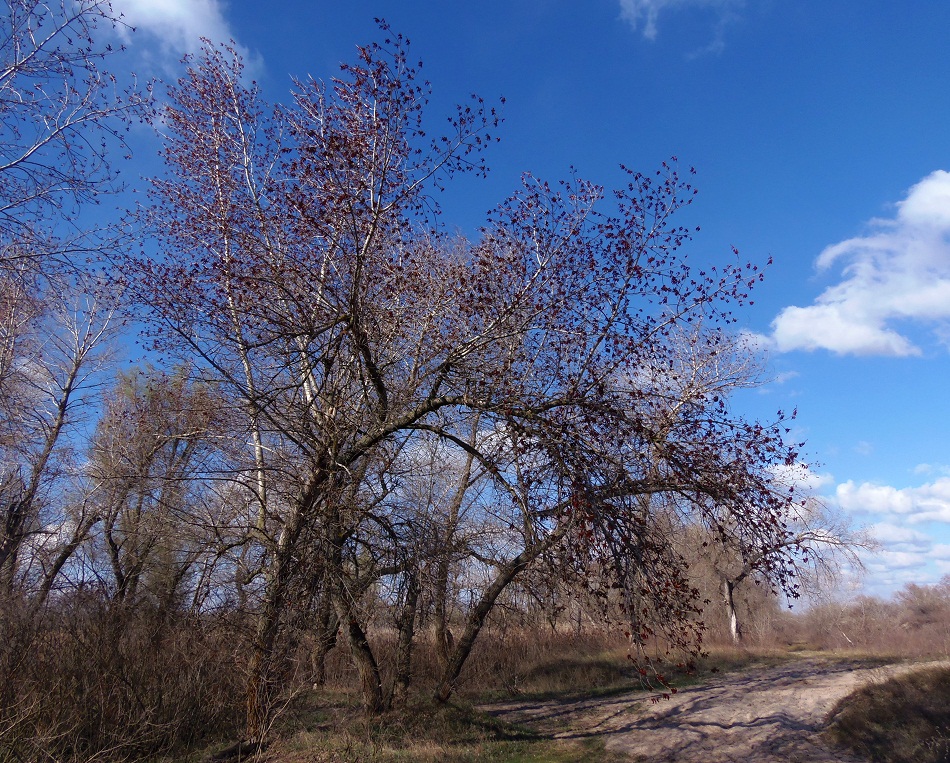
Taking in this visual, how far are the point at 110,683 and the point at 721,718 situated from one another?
12.8m

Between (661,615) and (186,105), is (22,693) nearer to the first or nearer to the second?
(661,615)

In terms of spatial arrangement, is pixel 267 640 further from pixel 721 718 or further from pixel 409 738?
pixel 721 718

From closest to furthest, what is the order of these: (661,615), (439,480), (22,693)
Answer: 1. (661,615)
2. (22,693)
3. (439,480)

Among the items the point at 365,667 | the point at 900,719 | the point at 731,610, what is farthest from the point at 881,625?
the point at 365,667

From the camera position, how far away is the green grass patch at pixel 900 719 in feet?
37.9

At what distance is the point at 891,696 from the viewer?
13922 millimetres

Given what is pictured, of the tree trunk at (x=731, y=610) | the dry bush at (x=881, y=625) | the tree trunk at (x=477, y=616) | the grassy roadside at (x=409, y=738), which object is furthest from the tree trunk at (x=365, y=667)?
the tree trunk at (x=731, y=610)

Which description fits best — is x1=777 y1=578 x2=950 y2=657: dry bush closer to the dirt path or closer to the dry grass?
the dirt path

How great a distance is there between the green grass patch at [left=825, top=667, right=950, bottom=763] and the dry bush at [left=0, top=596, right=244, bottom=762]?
11534 millimetres

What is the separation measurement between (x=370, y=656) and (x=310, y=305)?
703 centimetres

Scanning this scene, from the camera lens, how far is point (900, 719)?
13047mm

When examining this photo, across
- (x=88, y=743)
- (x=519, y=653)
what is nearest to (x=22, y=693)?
(x=88, y=743)

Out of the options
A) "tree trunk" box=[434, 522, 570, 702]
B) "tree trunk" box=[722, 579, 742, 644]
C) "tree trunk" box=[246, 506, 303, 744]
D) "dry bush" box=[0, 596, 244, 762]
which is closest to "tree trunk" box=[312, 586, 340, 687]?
"tree trunk" box=[246, 506, 303, 744]

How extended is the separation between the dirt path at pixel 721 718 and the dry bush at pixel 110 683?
839 cm
